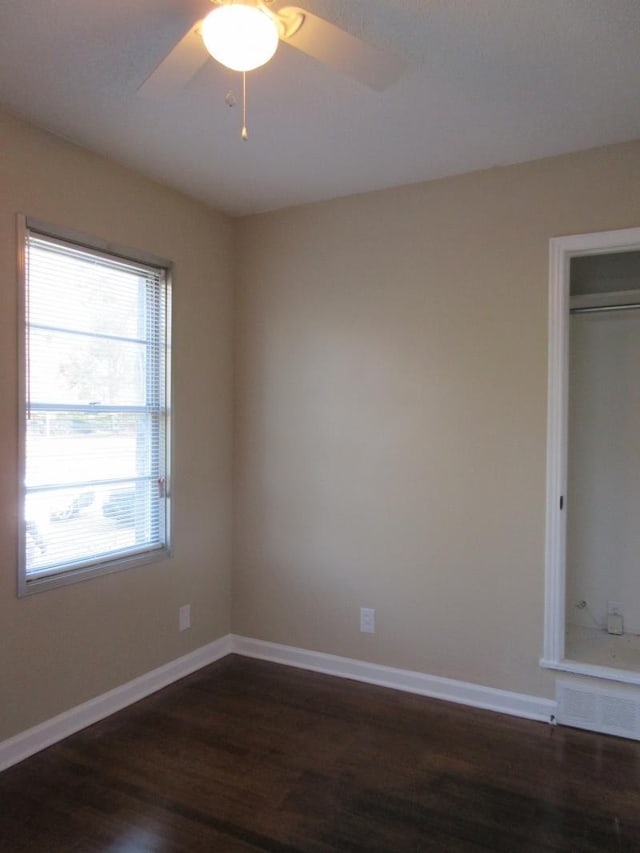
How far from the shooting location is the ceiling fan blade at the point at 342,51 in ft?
5.23

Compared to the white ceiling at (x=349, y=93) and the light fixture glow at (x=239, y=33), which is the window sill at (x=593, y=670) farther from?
the light fixture glow at (x=239, y=33)

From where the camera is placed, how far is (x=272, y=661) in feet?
11.7

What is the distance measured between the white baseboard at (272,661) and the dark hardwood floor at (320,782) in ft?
0.19

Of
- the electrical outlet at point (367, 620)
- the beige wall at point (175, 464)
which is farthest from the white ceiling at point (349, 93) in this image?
the electrical outlet at point (367, 620)

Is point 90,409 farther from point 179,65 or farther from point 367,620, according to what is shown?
point 367,620

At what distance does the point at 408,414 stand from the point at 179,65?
6.42 ft

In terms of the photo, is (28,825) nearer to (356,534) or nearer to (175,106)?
(356,534)

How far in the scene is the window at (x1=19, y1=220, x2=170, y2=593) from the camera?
2.60 metres

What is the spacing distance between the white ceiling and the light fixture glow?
40 cm

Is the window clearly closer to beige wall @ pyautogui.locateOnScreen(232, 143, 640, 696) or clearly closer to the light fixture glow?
beige wall @ pyautogui.locateOnScreen(232, 143, 640, 696)

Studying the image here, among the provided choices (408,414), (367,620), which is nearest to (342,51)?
(408,414)

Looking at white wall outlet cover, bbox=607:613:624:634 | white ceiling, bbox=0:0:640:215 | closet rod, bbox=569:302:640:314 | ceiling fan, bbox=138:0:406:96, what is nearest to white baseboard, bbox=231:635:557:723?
white wall outlet cover, bbox=607:613:624:634

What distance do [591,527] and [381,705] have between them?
62.3 inches

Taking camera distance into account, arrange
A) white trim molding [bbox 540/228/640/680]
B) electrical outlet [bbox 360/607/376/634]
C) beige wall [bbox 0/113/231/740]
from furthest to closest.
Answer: electrical outlet [bbox 360/607/376/634], white trim molding [bbox 540/228/640/680], beige wall [bbox 0/113/231/740]
